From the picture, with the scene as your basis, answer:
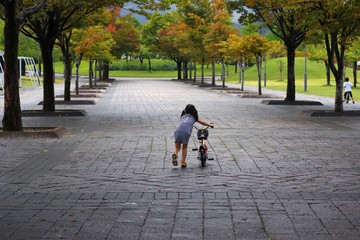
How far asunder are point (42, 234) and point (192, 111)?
477cm

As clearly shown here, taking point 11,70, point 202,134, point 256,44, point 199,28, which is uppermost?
point 199,28

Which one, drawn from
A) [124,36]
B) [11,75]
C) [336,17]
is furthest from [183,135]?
[124,36]

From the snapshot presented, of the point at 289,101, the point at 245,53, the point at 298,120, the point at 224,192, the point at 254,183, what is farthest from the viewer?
the point at 245,53

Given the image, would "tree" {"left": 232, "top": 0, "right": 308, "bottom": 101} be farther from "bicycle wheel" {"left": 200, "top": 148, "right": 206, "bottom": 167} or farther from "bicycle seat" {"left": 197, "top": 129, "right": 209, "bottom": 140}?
"bicycle wheel" {"left": 200, "top": 148, "right": 206, "bottom": 167}

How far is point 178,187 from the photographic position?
27.1 feet

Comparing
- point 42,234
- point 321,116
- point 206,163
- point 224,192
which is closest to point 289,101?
point 321,116

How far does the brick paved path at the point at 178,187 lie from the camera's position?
19.9ft

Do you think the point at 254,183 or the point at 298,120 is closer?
the point at 254,183

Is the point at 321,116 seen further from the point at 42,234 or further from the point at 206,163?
the point at 42,234

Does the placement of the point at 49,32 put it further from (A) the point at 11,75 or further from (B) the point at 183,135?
(B) the point at 183,135

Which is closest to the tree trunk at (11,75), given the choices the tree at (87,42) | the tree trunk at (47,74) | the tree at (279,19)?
the tree trunk at (47,74)

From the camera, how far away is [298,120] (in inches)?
767

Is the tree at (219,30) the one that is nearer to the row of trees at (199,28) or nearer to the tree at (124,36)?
the row of trees at (199,28)

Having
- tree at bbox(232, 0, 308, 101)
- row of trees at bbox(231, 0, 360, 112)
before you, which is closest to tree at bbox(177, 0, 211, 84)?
tree at bbox(232, 0, 308, 101)
